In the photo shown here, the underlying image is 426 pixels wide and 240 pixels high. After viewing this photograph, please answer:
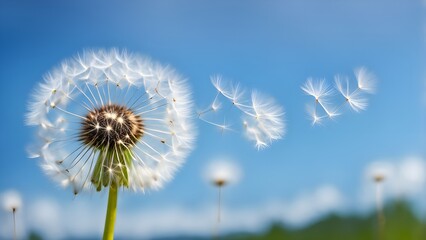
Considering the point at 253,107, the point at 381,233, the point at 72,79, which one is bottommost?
the point at 381,233

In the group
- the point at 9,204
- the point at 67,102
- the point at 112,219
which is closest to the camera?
the point at 112,219

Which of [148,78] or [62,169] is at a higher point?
[148,78]

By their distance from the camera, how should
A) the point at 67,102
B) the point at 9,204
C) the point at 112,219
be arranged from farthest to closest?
1. the point at 67,102
2. the point at 9,204
3. the point at 112,219

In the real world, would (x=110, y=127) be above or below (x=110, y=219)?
above

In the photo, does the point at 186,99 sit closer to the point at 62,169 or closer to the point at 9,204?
the point at 62,169

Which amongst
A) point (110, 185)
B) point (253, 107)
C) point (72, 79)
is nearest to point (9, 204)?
point (110, 185)

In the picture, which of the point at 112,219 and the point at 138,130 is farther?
the point at 138,130

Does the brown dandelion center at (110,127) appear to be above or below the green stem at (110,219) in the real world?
above

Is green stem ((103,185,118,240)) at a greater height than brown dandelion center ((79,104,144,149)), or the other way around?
brown dandelion center ((79,104,144,149))
